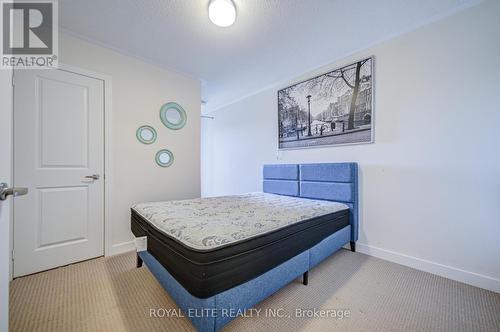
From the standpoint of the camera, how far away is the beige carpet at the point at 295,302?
1313 millimetres

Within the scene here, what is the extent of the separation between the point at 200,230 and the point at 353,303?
1346 mm

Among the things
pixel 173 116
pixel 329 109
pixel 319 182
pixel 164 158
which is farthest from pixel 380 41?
pixel 164 158

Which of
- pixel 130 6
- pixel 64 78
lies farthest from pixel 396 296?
pixel 64 78

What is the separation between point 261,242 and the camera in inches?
51.3

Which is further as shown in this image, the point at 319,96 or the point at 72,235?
the point at 319,96

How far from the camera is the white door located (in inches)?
75.2

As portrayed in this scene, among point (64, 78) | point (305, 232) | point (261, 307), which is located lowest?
point (261, 307)

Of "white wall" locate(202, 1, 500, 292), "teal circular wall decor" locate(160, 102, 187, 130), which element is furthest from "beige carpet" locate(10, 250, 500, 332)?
"teal circular wall decor" locate(160, 102, 187, 130)

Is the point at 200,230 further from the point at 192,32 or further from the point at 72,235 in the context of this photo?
the point at 192,32

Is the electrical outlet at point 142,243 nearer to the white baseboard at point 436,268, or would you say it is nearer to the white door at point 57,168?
the white door at point 57,168

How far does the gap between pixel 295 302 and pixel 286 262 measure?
0.35 metres

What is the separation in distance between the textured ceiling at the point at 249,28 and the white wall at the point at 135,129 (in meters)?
0.18

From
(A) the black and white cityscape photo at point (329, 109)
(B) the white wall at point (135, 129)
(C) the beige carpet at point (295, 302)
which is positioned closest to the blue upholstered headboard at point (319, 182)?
(A) the black and white cityscape photo at point (329, 109)

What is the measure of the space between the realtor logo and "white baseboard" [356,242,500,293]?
4.15 meters
